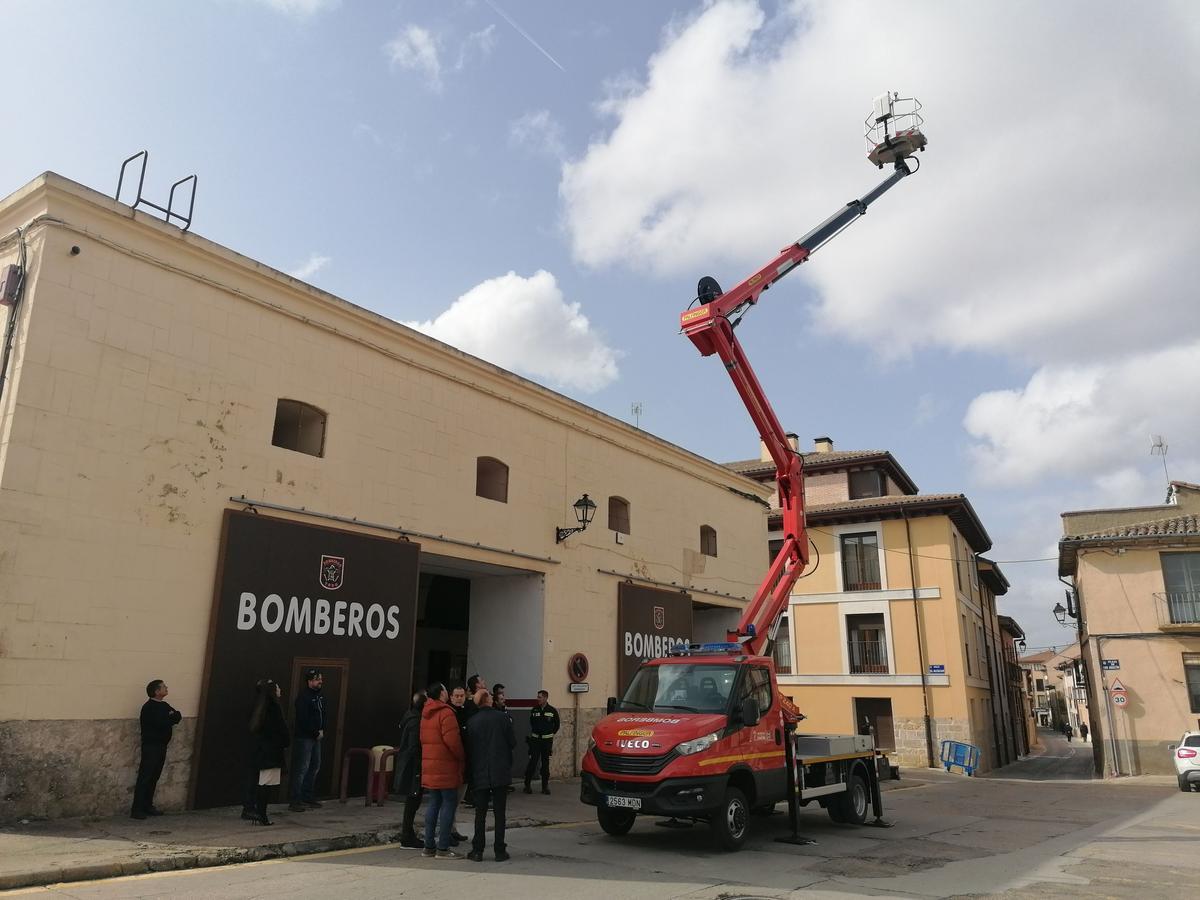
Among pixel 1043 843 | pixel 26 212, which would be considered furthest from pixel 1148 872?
pixel 26 212

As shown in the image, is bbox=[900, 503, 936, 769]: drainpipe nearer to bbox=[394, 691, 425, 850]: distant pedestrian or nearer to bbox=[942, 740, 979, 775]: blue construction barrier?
bbox=[942, 740, 979, 775]: blue construction barrier

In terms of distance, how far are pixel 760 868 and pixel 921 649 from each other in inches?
912

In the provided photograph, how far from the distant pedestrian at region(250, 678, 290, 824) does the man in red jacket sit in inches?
90.9

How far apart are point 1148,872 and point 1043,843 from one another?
239cm

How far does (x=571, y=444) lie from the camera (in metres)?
17.9

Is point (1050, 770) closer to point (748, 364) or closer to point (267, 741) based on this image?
point (748, 364)

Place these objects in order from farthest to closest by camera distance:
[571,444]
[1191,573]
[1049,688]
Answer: [1049,688] → [1191,573] → [571,444]

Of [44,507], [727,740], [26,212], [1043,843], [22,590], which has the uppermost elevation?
[26,212]

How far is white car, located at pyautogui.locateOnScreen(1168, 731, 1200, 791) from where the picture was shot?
68.2 ft

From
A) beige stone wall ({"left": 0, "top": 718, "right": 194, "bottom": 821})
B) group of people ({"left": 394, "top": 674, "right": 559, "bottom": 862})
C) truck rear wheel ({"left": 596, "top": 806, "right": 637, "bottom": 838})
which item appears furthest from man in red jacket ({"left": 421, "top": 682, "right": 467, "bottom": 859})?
beige stone wall ({"left": 0, "top": 718, "right": 194, "bottom": 821})

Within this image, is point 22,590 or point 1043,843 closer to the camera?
point 22,590

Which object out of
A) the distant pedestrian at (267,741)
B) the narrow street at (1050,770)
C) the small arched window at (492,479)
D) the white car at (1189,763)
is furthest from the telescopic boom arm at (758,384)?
the narrow street at (1050,770)

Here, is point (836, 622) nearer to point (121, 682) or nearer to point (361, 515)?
point (361, 515)

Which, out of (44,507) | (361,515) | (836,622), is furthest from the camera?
(836,622)
